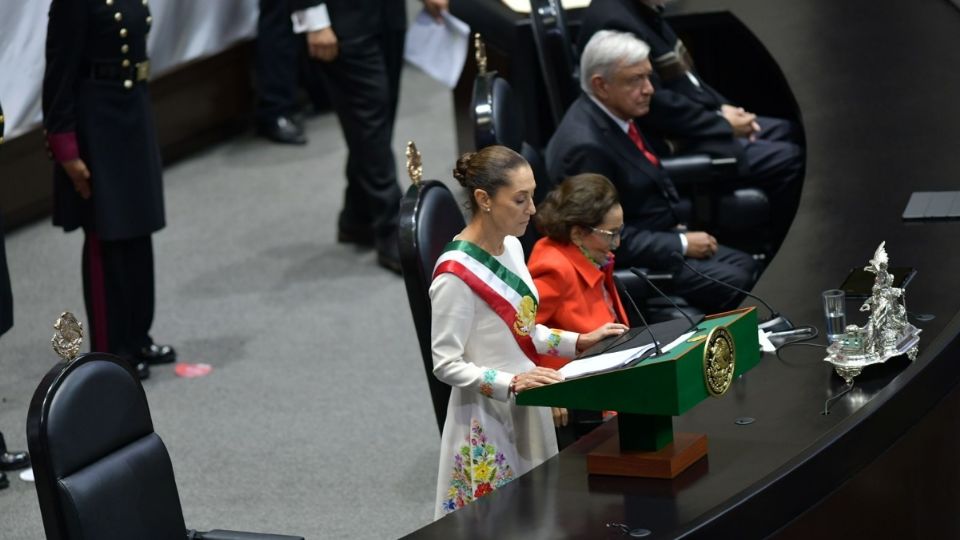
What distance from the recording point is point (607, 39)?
4246mm

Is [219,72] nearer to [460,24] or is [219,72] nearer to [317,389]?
[460,24]

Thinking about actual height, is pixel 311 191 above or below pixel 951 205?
below

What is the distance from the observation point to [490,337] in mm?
3133

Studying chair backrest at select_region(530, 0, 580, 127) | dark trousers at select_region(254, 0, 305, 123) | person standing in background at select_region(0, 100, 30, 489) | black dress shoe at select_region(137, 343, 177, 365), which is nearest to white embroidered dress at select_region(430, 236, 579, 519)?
person standing in background at select_region(0, 100, 30, 489)

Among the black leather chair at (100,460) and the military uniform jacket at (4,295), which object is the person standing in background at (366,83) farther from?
the black leather chair at (100,460)

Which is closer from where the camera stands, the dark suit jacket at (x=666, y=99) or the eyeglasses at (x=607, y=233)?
the eyeglasses at (x=607, y=233)

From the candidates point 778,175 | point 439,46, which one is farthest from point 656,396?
point 439,46

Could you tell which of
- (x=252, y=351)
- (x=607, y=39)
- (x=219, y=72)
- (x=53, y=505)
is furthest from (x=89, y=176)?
(x=219, y=72)

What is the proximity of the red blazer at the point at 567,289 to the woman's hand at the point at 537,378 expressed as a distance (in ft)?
1.63

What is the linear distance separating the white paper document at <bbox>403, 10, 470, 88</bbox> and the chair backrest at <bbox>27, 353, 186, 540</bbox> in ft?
11.8

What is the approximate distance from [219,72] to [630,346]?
536 centimetres

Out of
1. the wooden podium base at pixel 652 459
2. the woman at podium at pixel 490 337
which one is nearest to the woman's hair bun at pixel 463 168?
the woman at podium at pixel 490 337

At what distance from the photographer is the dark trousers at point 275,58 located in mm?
7637

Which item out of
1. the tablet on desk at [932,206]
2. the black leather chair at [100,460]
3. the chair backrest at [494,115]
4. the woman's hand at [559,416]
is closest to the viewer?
the black leather chair at [100,460]
